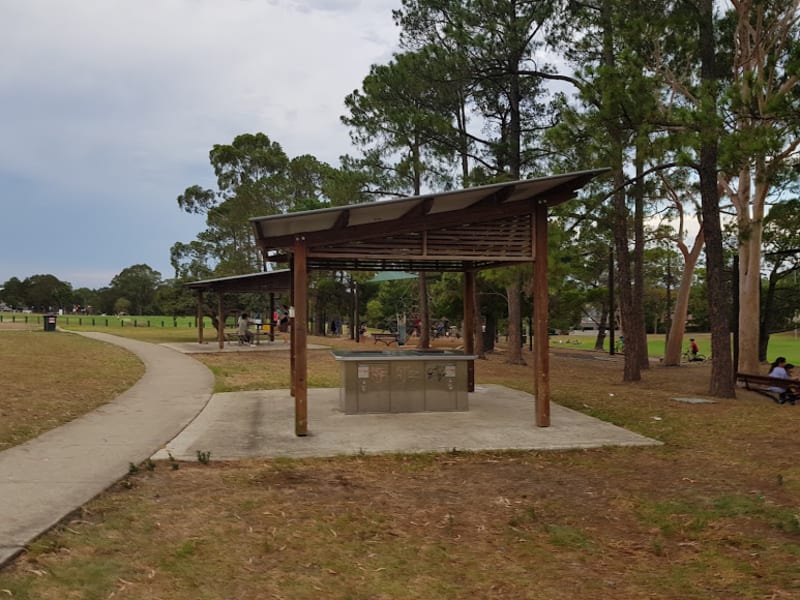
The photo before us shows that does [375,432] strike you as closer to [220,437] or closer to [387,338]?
[220,437]

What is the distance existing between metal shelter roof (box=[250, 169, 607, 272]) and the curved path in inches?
114

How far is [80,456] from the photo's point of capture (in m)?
6.47

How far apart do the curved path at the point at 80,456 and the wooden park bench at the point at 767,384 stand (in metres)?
10.7

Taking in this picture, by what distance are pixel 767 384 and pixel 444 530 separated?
1045cm

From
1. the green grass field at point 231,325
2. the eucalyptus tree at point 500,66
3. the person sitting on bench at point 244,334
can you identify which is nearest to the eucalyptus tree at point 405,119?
the eucalyptus tree at point 500,66

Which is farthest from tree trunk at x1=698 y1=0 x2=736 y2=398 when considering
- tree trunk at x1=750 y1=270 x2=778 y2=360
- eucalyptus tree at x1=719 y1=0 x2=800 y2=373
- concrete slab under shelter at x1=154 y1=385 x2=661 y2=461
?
tree trunk at x1=750 y1=270 x2=778 y2=360

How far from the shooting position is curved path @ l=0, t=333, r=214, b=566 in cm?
448

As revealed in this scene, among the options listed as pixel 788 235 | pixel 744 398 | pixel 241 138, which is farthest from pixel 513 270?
pixel 241 138

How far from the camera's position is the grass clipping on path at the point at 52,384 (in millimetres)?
8359

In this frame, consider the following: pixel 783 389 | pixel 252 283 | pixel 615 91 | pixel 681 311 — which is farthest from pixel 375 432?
pixel 252 283

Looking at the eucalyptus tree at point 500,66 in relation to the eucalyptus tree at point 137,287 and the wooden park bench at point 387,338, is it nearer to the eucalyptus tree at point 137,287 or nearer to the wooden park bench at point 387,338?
the wooden park bench at point 387,338

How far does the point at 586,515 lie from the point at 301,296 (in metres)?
4.25

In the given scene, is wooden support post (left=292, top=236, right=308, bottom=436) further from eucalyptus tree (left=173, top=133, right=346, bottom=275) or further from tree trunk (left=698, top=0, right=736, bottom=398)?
eucalyptus tree (left=173, top=133, right=346, bottom=275)

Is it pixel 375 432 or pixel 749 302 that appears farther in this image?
pixel 749 302
